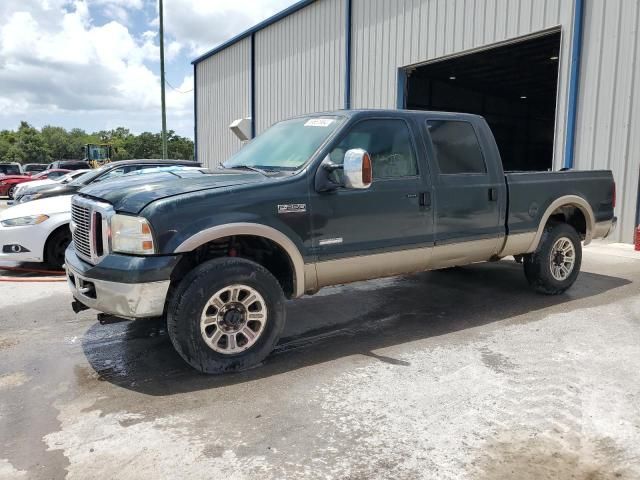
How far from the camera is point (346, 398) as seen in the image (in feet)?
11.7

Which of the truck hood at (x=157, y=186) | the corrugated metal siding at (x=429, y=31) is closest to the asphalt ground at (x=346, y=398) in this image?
the truck hood at (x=157, y=186)

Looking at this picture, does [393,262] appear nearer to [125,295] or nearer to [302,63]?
[125,295]

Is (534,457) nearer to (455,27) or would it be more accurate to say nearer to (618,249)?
(618,249)

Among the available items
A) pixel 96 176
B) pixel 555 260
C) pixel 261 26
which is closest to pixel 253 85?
pixel 261 26

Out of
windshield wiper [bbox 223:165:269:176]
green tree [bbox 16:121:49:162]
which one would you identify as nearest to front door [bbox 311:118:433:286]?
windshield wiper [bbox 223:165:269:176]

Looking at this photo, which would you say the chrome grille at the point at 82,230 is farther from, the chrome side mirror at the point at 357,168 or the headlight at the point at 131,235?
the chrome side mirror at the point at 357,168

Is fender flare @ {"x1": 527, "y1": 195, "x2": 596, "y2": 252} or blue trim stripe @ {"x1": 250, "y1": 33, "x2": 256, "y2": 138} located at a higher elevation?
blue trim stripe @ {"x1": 250, "y1": 33, "x2": 256, "y2": 138}

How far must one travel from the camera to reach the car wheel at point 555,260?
19.7 feet

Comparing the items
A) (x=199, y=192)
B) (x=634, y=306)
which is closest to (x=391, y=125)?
(x=199, y=192)

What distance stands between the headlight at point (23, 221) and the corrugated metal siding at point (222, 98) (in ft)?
49.4

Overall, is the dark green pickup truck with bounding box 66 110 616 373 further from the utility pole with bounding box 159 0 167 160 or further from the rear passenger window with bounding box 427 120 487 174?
the utility pole with bounding box 159 0 167 160

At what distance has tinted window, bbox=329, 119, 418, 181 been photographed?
4598 millimetres

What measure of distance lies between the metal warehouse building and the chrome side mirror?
7.85 m

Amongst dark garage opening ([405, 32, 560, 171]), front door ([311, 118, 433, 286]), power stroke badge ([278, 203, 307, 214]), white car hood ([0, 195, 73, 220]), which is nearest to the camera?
power stroke badge ([278, 203, 307, 214])
